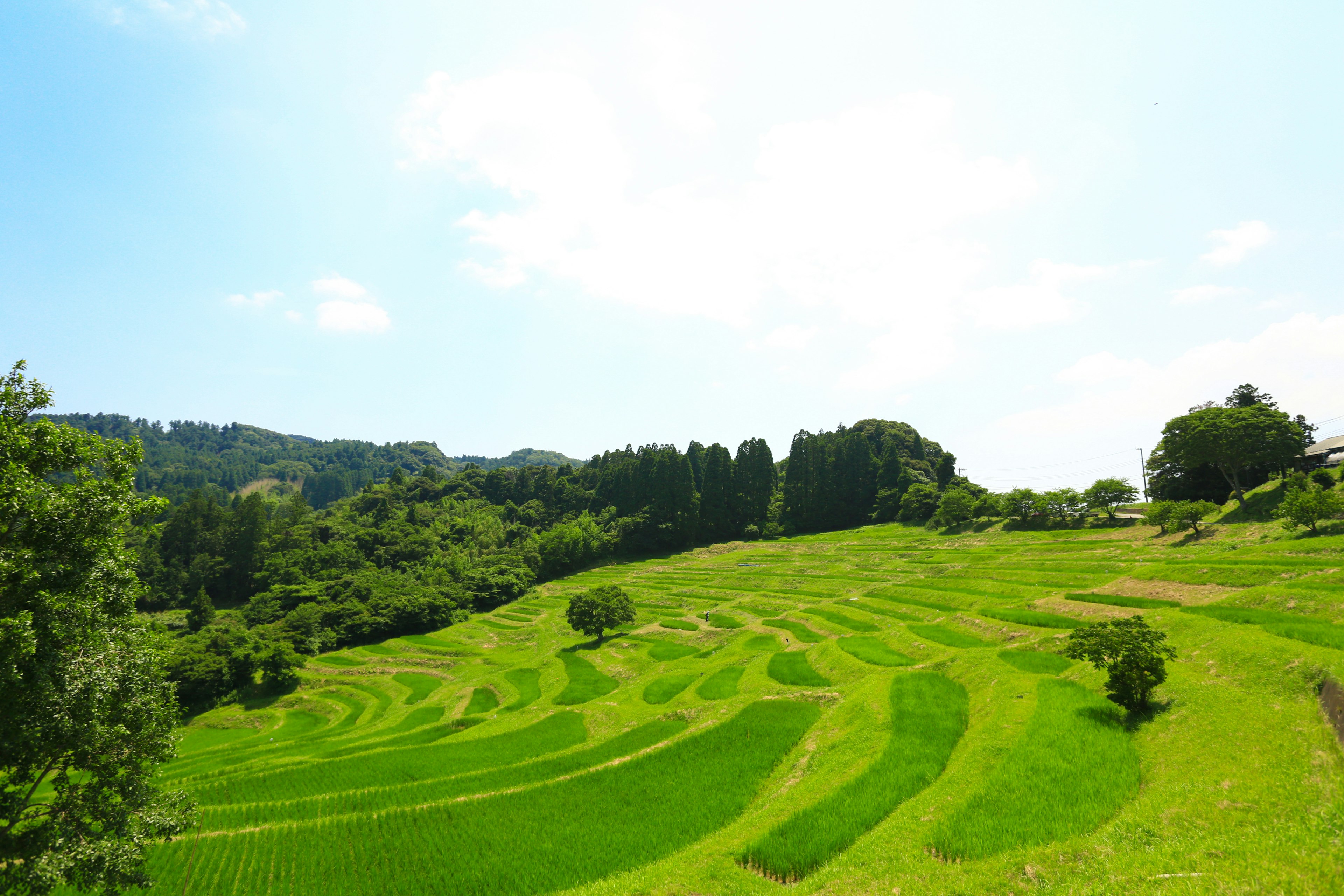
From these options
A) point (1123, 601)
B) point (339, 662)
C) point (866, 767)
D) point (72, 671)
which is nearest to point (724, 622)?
point (1123, 601)

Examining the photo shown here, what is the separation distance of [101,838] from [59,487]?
9242 mm

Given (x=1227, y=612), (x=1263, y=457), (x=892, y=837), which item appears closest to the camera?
(x=892, y=837)

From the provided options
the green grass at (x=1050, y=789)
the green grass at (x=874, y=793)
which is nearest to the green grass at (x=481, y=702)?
the green grass at (x=874, y=793)

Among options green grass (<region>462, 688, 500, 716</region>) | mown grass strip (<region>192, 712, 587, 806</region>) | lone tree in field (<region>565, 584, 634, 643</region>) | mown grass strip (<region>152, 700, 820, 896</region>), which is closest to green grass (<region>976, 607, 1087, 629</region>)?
mown grass strip (<region>152, 700, 820, 896</region>)

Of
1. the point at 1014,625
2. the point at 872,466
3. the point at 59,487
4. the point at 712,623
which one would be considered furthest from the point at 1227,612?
the point at 872,466

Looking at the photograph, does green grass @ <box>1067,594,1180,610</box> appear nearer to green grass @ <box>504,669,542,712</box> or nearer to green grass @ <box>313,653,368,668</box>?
green grass @ <box>504,669,542,712</box>

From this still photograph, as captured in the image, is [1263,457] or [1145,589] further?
[1263,457]

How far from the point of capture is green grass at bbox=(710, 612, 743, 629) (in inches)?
2200

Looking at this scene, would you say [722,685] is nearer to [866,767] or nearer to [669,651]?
[669,651]

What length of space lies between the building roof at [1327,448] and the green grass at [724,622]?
73.0m

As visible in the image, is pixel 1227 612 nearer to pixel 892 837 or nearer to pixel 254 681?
pixel 892 837

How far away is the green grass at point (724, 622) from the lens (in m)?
55.9

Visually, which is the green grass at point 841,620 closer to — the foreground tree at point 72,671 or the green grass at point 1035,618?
the green grass at point 1035,618

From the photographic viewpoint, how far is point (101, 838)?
13359 millimetres
